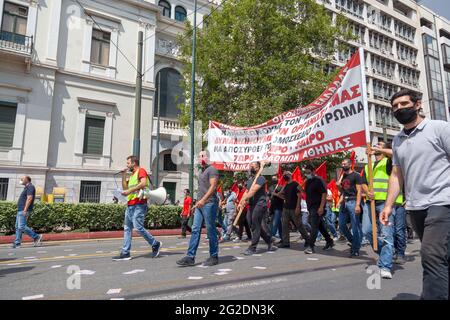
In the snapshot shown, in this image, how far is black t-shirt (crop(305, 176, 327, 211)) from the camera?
6965 millimetres

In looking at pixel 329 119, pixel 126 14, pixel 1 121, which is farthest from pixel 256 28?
pixel 1 121

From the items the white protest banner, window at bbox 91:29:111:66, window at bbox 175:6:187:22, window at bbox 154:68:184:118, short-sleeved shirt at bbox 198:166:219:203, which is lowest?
short-sleeved shirt at bbox 198:166:219:203

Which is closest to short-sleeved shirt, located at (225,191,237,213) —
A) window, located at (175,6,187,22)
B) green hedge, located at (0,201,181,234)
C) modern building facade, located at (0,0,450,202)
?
green hedge, located at (0,201,181,234)

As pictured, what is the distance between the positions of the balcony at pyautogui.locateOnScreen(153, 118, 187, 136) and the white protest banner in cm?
1354

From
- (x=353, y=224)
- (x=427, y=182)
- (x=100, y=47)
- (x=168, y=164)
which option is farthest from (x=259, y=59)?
(x=427, y=182)

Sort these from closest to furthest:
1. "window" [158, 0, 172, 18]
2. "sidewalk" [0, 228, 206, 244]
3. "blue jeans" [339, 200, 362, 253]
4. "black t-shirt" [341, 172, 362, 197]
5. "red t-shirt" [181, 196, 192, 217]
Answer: "blue jeans" [339, 200, 362, 253]
"black t-shirt" [341, 172, 362, 197]
"sidewalk" [0, 228, 206, 244]
"red t-shirt" [181, 196, 192, 217]
"window" [158, 0, 172, 18]

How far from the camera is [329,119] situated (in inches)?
251

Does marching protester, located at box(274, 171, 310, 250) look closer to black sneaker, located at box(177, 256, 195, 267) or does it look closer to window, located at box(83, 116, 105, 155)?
black sneaker, located at box(177, 256, 195, 267)

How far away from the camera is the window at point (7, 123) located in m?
17.3

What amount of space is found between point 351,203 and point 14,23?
62.5 feet

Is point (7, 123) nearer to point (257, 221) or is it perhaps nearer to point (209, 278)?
point (257, 221)

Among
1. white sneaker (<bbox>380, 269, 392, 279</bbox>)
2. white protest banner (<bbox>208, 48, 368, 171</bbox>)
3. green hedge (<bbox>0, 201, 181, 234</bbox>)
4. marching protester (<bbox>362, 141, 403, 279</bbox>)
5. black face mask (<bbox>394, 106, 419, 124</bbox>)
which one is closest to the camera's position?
black face mask (<bbox>394, 106, 419, 124</bbox>)

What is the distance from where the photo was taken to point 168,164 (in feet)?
75.6
